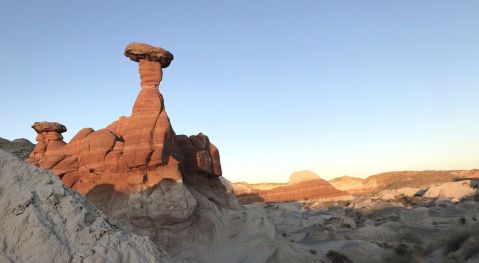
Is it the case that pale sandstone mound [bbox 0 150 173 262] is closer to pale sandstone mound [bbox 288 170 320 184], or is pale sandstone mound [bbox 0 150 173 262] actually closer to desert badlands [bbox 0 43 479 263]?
desert badlands [bbox 0 43 479 263]

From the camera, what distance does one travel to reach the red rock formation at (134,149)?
20.2m

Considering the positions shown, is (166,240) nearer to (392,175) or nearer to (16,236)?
(16,236)

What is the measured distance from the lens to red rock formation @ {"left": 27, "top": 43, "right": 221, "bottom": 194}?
20.2 m

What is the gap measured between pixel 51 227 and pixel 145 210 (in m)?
12.6

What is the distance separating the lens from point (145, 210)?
63.1 ft

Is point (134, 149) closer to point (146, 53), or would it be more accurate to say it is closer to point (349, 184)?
point (146, 53)

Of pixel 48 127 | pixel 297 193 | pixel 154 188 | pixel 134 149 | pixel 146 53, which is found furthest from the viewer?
pixel 297 193

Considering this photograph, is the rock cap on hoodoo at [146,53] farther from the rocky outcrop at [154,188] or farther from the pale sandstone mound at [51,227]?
the pale sandstone mound at [51,227]

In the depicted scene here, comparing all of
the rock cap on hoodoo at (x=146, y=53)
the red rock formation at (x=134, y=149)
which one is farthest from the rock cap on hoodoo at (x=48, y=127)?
the rock cap on hoodoo at (x=146, y=53)

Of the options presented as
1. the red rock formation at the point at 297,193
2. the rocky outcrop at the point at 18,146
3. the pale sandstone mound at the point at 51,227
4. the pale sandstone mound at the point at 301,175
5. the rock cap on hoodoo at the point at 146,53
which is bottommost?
the red rock formation at the point at 297,193

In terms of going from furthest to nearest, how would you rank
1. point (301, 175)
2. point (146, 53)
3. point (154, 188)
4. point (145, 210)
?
point (301, 175), point (146, 53), point (154, 188), point (145, 210)

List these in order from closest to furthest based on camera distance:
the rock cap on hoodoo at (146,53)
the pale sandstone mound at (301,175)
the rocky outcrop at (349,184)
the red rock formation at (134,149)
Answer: the red rock formation at (134,149)
the rock cap on hoodoo at (146,53)
the rocky outcrop at (349,184)
the pale sandstone mound at (301,175)

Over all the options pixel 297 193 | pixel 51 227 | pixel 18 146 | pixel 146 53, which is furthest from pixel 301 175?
pixel 51 227

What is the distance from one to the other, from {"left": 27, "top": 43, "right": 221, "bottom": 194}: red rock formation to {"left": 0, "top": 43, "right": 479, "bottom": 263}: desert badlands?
0.16ft
